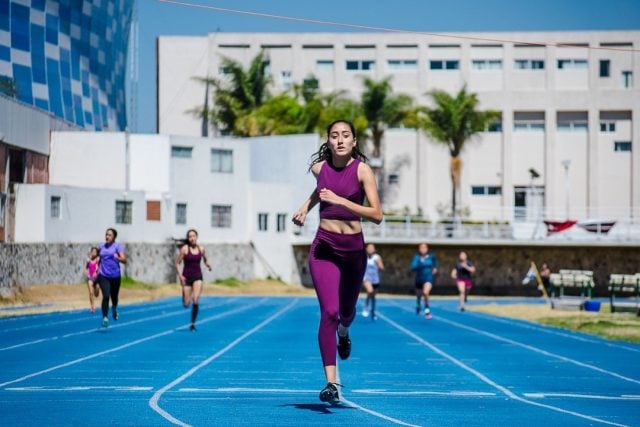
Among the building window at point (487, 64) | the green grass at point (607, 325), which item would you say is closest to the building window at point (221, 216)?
the building window at point (487, 64)

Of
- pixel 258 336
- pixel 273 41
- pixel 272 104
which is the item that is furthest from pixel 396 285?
pixel 258 336

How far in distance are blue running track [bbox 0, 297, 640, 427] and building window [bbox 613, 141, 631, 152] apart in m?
52.9

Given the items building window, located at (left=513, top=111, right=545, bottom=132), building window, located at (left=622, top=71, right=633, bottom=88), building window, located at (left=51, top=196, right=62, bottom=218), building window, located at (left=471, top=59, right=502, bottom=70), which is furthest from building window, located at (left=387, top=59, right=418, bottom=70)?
building window, located at (left=51, top=196, right=62, bottom=218)

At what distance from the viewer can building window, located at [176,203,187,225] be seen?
59.6 metres

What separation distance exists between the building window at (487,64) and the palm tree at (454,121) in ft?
21.3

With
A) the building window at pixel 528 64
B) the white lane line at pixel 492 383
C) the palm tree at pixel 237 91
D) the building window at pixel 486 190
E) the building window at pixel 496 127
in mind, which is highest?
the building window at pixel 528 64

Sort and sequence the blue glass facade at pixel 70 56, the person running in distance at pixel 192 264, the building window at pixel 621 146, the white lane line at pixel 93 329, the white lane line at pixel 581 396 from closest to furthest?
1. the white lane line at pixel 581 396
2. the white lane line at pixel 93 329
3. the person running in distance at pixel 192 264
4. the blue glass facade at pixel 70 56
5. the building window at pixel 621 146

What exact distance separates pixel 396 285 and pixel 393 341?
143ft

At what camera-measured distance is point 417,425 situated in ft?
28.2

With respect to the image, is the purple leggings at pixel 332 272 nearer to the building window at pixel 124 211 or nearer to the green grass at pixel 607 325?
the green grass at pixel 607 325

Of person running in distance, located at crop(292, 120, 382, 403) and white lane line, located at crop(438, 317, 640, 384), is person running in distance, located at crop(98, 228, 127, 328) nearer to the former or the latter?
white lane line, located at crop(438, 317, 640, 384)

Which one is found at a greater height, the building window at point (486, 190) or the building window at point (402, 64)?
the building window at point (402, 64)

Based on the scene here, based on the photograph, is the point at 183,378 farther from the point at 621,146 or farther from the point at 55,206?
the point at 621,146

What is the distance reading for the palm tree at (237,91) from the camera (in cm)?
7312
